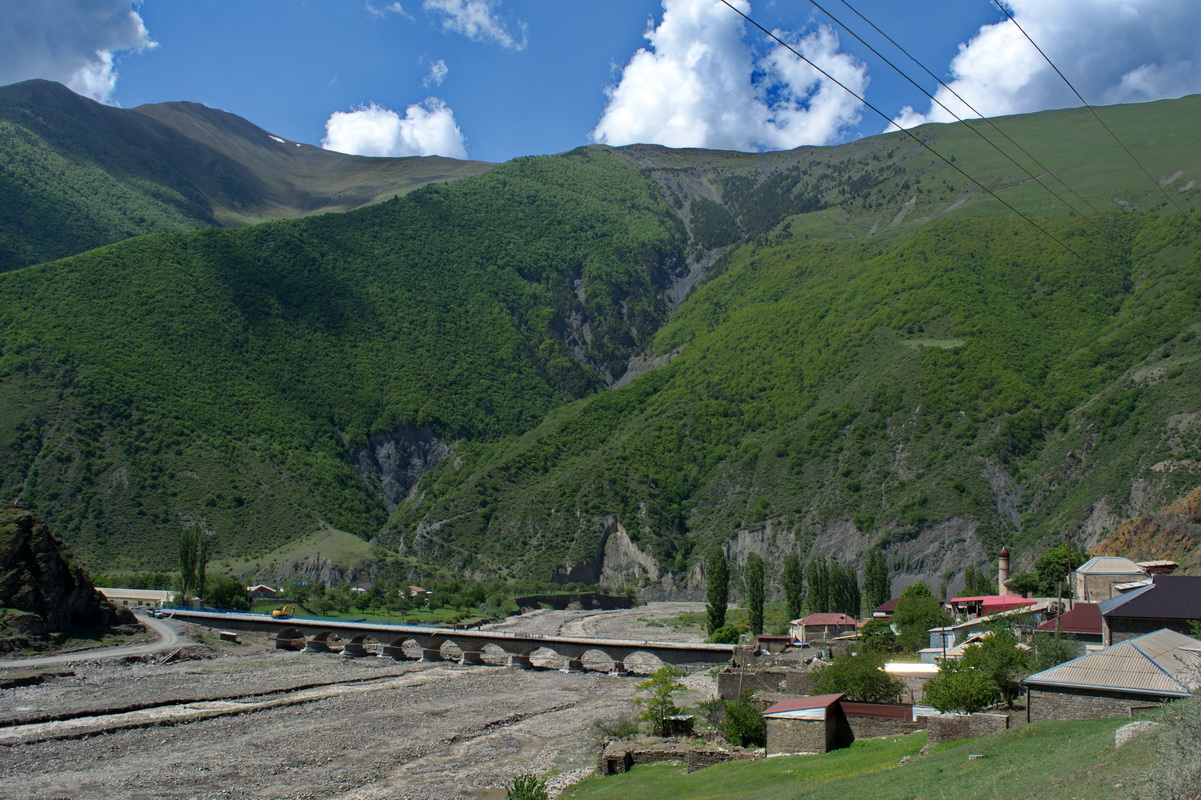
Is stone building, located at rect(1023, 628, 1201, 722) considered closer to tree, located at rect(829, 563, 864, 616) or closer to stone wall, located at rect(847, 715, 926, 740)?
stone wall, located at rect(847, 715, 926, 740)

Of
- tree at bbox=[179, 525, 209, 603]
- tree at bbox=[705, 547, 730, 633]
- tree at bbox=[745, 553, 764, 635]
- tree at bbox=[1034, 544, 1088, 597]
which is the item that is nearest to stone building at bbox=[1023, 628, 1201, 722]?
tree at bbox=[1034, 544, 1088, 597]

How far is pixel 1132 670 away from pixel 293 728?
3628cm

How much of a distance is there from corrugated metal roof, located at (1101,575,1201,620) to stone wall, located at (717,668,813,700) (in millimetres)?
11698

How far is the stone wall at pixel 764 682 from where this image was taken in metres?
41.5

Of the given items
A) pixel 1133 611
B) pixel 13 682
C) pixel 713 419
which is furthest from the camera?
pixel 713 419

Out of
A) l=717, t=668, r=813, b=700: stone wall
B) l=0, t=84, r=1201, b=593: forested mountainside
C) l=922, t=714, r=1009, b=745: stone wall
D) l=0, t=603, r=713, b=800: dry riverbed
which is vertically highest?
l=0, t=84, r=1201, b=593: forested mountainside

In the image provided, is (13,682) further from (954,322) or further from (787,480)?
(954,322)

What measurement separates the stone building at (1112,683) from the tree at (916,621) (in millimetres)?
28850

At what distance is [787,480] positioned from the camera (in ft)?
432

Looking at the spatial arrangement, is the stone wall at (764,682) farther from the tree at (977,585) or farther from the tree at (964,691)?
the tree at (977,585)

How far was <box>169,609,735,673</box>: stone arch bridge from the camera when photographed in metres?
72.1

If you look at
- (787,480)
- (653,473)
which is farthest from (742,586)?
(653,473)

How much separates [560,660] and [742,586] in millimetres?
42644

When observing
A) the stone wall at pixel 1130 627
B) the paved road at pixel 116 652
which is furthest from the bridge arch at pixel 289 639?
the stone wall at pixel 1130 627
